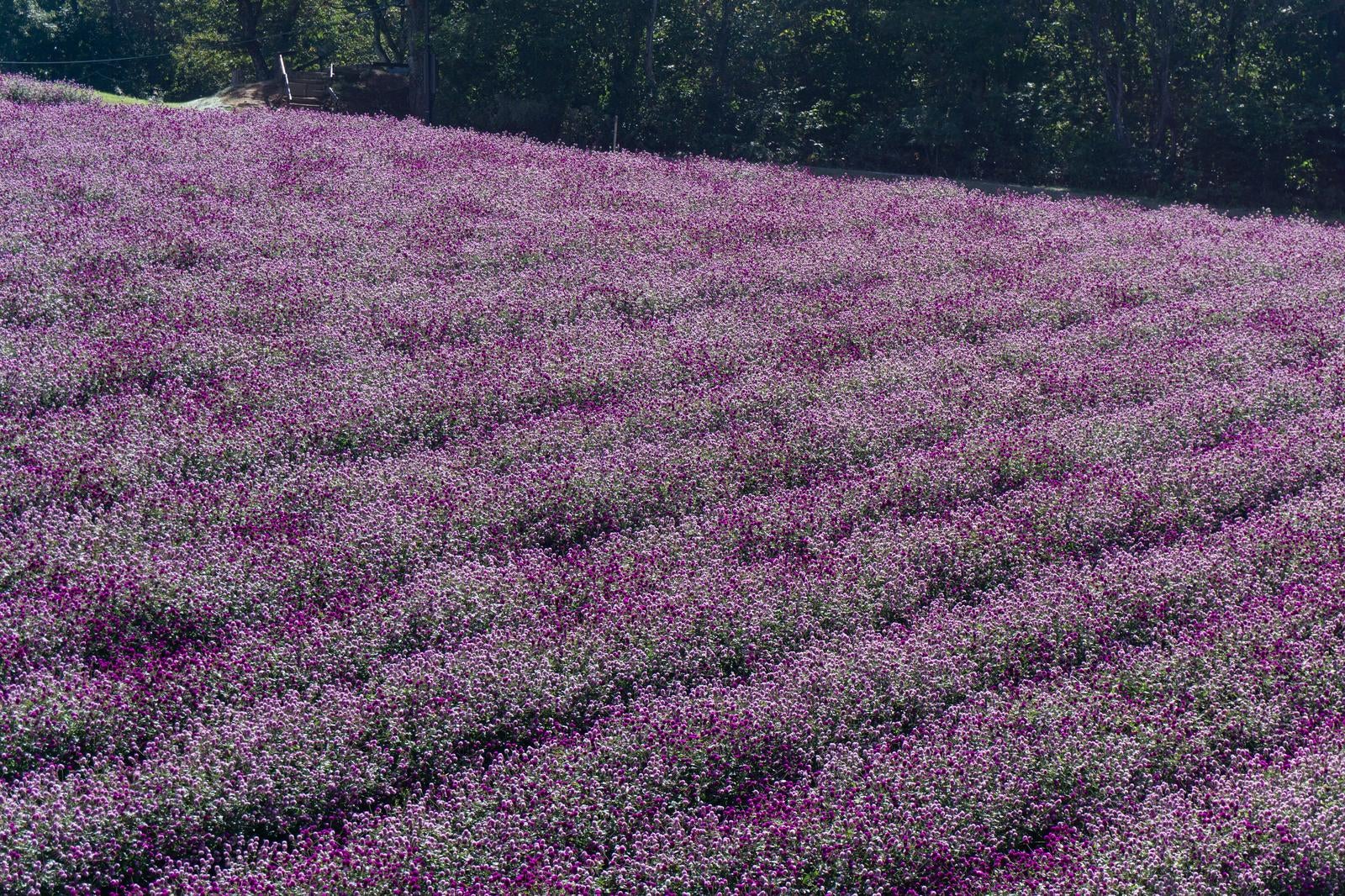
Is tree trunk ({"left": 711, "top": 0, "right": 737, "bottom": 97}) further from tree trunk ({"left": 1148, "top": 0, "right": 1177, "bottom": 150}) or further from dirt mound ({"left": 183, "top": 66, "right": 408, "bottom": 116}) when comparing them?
tree trunk ({"left": 1148, "top": 0, "right": 1177, "bottom": 150})

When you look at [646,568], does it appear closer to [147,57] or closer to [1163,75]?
[1163,75]

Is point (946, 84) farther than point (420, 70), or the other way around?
point (420, 70)

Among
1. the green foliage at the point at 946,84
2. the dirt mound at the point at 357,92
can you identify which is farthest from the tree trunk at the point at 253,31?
the green foliage at the point at 946,84

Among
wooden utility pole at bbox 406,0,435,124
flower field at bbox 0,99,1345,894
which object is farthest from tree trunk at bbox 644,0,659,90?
flower field at bbox 0,99,1345,894

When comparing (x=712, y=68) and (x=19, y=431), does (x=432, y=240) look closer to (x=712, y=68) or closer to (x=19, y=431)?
(x=19, y=431)

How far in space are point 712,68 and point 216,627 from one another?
23.5 metres

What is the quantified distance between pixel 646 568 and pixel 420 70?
76.6ft

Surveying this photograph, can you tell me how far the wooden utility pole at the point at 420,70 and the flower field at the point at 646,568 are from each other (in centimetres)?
1505

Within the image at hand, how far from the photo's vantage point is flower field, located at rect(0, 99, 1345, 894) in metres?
4.93

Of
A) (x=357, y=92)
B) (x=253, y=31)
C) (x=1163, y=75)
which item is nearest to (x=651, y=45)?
(x=357, y=92)

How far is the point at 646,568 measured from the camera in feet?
22.5

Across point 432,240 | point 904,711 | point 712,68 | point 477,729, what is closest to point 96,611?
point 477,729

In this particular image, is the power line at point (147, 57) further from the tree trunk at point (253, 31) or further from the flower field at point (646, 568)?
the flower field at point (646, 568)

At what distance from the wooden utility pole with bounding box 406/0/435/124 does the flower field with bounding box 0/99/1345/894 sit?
49.4 ft
